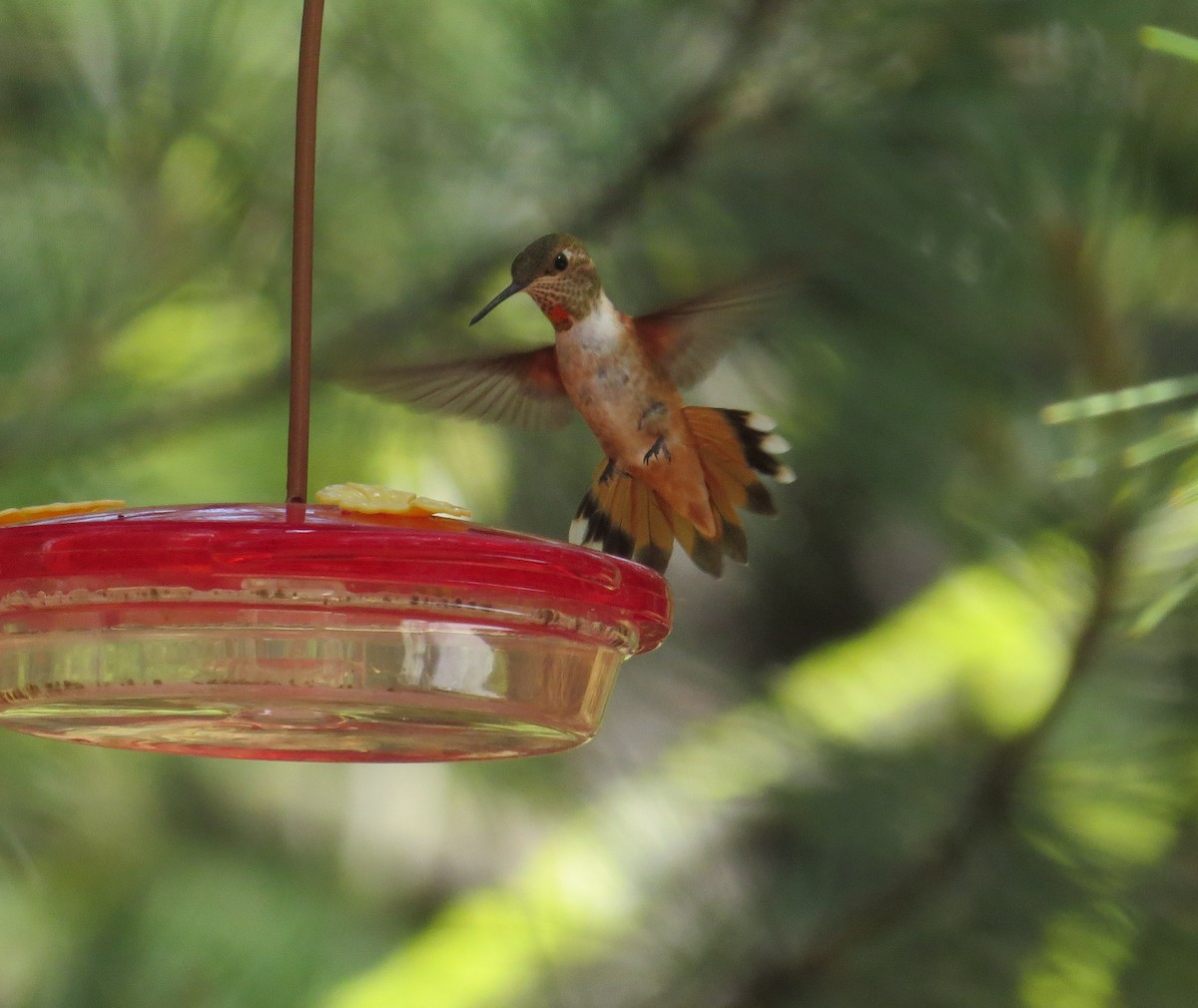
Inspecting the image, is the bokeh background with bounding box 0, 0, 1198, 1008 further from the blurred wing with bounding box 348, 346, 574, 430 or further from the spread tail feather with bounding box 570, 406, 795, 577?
the spread tail feather with bounding box 570, 406, 795, 577

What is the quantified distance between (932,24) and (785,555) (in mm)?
648

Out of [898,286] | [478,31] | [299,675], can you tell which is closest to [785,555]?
[898,286]

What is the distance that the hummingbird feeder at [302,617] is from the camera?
67 cm

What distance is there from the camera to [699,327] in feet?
3.72

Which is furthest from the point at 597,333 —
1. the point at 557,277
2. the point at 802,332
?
the point at 802,332

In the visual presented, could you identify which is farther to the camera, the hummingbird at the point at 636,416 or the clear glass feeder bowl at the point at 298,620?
the hummingbird at the point at 636,416

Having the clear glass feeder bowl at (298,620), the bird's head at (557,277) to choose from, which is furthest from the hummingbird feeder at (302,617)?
the bird's head at (557,277)

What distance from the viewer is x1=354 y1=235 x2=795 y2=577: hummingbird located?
105 centimetres

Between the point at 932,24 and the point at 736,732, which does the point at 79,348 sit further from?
the point at 932,24

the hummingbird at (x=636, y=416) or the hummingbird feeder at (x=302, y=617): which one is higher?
the hummingbird at (x=636, y=416)

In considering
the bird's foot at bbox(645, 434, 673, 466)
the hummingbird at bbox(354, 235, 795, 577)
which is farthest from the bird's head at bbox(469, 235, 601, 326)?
the bird's foot at bbox(645, 434, 673, 466)

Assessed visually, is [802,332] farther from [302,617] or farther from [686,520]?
[302,617]

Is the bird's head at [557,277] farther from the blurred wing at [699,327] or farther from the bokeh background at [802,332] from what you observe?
the bokeh background at [802,332]

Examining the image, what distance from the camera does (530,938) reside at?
1903 millimetres
